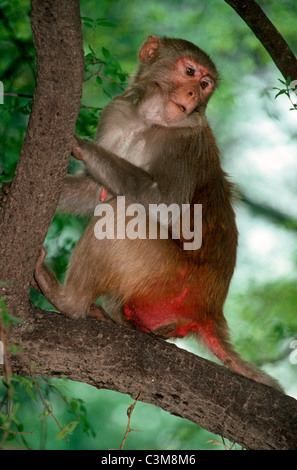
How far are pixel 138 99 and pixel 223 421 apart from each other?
2173 millimetres

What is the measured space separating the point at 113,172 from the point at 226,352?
1.41 m

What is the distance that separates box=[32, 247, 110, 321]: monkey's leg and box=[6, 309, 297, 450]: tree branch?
0.10 metres

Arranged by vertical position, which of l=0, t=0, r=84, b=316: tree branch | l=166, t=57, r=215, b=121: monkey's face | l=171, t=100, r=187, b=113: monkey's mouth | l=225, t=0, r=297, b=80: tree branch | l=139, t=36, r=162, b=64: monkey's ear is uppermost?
l=225, t=0, r=297, b=80: tree branch

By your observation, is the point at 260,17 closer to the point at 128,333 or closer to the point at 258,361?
the point at 128,333

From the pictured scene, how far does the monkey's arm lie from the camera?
140 inches

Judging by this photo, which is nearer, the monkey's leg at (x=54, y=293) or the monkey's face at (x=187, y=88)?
the monkey's leg at (x=54, y=293)

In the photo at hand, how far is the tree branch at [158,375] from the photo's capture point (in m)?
3.25

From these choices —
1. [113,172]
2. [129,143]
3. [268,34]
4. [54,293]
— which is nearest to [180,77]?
[129,143]

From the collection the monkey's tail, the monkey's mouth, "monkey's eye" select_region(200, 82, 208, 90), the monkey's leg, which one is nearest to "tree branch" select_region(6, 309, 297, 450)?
the monkey's leg

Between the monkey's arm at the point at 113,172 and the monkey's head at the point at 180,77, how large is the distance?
48 cm

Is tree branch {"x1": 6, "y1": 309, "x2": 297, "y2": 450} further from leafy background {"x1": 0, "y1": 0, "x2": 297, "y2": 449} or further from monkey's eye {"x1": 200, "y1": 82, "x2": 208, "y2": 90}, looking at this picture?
leafy background {"x1": 0, "y1": 0, "x2": 297, "y2": 449}

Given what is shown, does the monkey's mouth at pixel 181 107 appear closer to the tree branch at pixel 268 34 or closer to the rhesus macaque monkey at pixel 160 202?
the rhesus macaque monkey at pixel 160 202

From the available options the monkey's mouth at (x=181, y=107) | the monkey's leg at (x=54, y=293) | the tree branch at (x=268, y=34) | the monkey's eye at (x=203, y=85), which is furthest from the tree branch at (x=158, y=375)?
the tree branch at (x=268, y=34)

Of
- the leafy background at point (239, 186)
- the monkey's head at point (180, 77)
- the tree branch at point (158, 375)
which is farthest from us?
the leafy background at point (239, 186)
